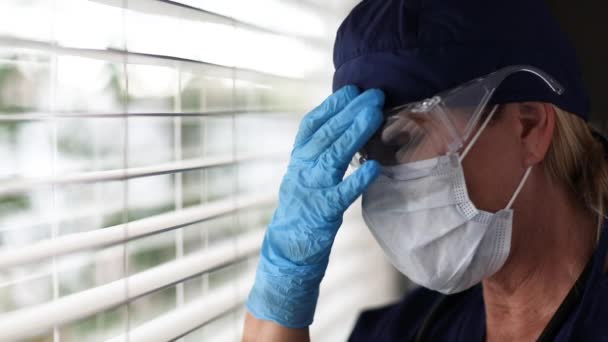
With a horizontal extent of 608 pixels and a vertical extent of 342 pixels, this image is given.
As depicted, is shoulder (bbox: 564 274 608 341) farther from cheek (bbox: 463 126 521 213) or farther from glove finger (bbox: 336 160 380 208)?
glove finger (bbox: 336 160 380 208)

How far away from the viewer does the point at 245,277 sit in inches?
53.0

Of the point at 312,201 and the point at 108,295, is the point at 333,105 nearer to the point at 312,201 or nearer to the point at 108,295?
the point at 312,201

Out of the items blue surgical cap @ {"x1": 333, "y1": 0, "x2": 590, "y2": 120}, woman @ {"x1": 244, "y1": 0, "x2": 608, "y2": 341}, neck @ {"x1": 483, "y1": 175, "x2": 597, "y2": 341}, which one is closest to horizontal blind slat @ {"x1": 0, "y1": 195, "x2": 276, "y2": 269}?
woman @ {"x1": 244, "y1": 0, "x2": 608, "y2": 341}

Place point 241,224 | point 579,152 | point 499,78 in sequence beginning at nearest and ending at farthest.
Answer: point 499,78, point 579,152, point 241,224

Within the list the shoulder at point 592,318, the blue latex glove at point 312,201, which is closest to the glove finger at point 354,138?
the blue latex glove at point 312,201

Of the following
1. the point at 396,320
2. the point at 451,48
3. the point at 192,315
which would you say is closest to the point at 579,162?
the point at 451,48

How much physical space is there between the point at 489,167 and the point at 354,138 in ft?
0.90

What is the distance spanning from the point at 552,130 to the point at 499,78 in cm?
17

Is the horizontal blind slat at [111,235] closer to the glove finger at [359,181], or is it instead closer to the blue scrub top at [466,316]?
the glove finger at [359,181]

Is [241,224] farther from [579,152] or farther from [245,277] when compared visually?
[579,152]

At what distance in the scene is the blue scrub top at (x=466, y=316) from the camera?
3.46 feet

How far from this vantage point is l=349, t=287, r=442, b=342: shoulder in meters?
1.41

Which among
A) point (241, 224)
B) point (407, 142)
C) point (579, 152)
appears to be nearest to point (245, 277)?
point (241, 224)

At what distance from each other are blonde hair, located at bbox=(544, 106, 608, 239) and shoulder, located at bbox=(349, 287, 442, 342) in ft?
1.58
